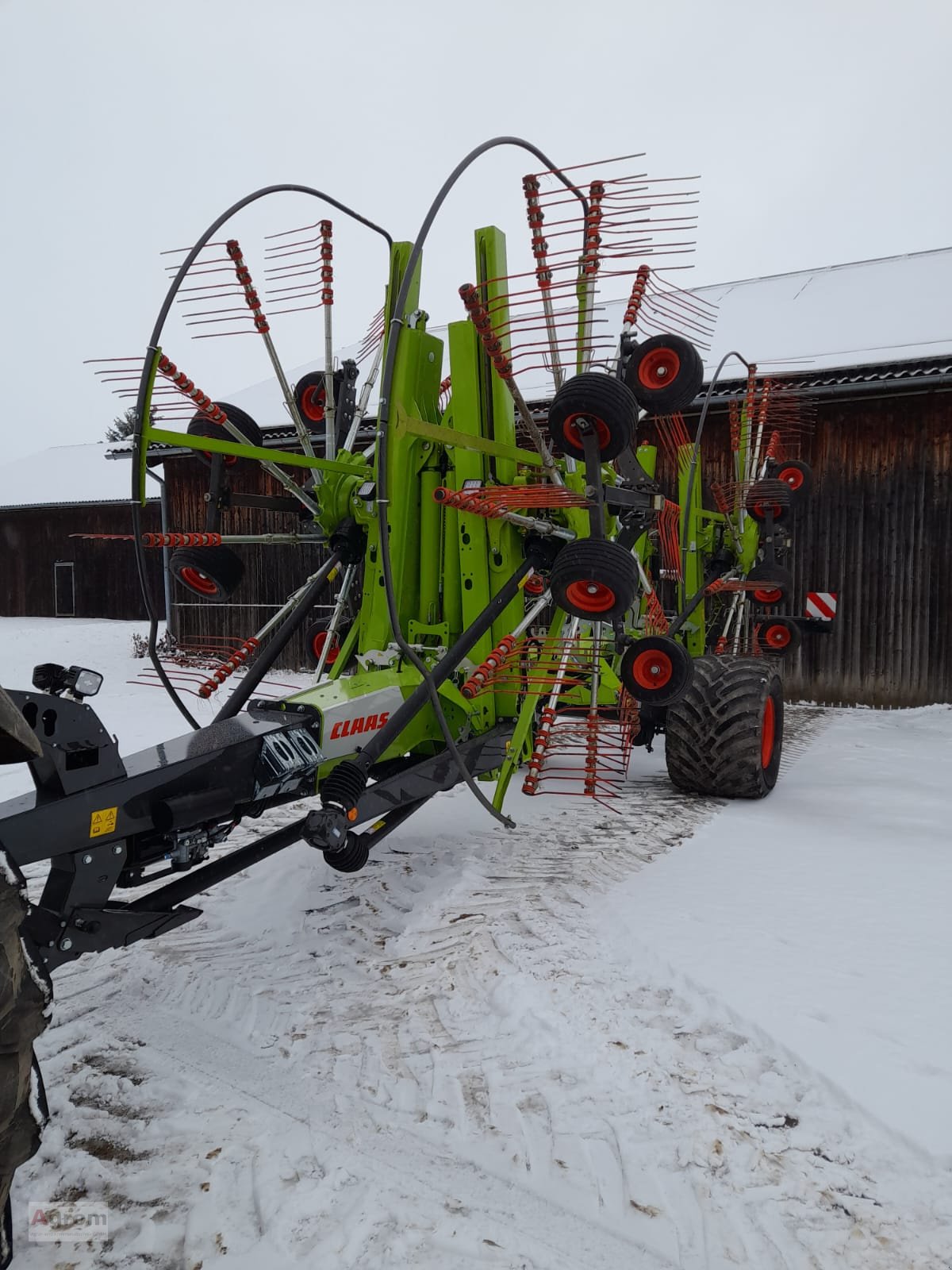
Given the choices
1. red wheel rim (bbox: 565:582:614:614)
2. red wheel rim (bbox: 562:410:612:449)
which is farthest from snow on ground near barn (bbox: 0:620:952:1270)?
red wheel rim (bbox: 562:410:612:449)

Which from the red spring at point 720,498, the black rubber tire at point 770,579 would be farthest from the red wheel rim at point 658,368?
the black rubber tire at point 770,579

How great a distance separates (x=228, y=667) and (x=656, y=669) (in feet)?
6.68

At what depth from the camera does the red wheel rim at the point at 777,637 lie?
27.8 feet

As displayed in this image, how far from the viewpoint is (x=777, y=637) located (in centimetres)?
852

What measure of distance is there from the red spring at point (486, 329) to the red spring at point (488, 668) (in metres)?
1.15

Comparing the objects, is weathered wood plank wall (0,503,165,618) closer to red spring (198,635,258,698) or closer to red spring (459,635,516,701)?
red spring (198,635,258,698)

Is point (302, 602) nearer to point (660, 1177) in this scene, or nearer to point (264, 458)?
point (264, 458)

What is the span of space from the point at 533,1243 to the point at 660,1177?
1.18 ft

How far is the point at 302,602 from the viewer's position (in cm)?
438

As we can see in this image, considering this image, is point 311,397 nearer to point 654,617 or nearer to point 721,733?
point 654,617

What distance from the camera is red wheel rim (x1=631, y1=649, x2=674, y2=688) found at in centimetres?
420

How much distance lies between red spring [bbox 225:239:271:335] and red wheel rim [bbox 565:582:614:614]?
6.96ft

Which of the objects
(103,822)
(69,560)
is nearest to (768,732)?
(103,822)

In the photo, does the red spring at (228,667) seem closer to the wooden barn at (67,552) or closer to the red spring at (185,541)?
the red spring at (185,541)
